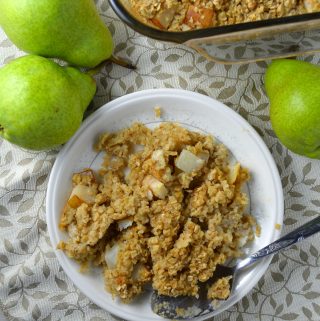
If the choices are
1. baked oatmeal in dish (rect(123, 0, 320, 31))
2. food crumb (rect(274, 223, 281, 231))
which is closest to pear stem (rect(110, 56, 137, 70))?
baked oatmeal in dish (rect(123, 0, 320, 31))

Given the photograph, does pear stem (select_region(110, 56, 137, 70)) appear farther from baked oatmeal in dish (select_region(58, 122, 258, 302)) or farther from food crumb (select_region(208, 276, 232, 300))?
food crumb (select_region(208, 276, 232, 300))

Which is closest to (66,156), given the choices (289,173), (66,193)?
(66,193)

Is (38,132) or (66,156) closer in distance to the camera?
(38,132)

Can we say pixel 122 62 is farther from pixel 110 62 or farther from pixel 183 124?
pixel 183 124

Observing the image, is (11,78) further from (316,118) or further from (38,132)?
(316,118)

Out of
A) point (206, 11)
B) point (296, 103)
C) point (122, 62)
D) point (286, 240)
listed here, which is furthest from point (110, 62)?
point (286, 240)
